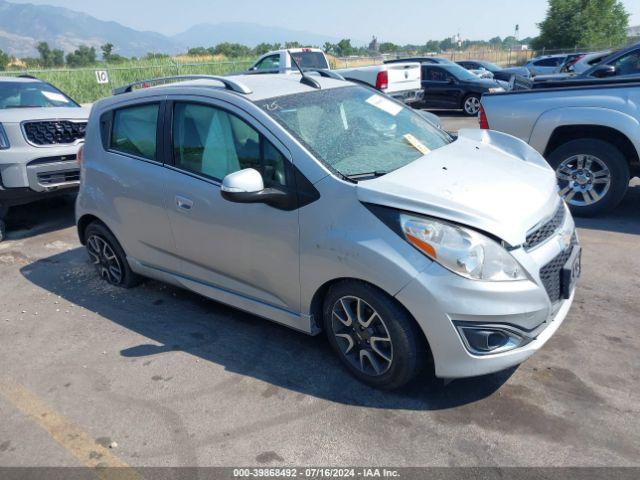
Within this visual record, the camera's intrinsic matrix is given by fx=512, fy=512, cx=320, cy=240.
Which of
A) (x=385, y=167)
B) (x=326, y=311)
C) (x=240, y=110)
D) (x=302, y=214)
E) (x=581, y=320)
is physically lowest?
(x=581, y=320)

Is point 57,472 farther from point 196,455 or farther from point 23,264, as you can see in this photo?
point 23,264

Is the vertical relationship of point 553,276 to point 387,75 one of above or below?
below

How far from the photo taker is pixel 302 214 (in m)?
3.03

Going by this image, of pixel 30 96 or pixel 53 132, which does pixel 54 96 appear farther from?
pixel 53 132

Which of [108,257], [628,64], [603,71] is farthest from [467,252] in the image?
[628,64]

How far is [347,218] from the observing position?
113 inches

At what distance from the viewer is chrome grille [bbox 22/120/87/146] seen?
632 cm

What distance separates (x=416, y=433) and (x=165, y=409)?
1472mm

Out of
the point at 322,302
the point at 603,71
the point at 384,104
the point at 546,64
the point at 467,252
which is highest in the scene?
the point at 546,64

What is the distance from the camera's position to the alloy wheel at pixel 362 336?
2.90m

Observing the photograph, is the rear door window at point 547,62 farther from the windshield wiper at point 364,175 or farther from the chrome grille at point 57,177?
the windshield wiper at point 364,175

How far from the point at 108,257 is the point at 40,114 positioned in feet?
9.89

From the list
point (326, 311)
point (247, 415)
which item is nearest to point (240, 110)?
point (326, 311)

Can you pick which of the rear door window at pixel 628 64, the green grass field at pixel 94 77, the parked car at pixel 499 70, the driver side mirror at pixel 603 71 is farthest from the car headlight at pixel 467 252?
the green grass field at pixel 94 77
